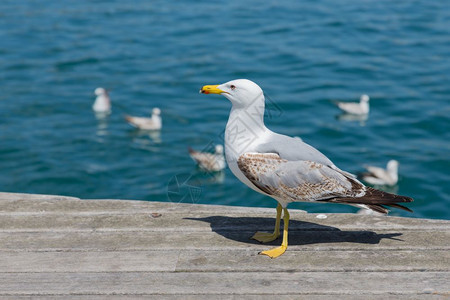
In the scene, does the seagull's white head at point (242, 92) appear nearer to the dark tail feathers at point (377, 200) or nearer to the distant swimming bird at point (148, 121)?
the dark tail feathers at point (377, 200)

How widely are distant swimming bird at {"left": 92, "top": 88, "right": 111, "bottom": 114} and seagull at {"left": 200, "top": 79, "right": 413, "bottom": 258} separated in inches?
379

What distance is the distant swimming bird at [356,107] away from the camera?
45.9 ft

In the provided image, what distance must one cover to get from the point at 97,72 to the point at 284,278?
12776 mm

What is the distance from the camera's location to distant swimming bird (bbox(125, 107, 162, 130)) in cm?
1370

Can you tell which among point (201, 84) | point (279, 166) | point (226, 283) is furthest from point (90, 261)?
point (201, 84)

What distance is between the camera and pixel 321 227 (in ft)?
17.9

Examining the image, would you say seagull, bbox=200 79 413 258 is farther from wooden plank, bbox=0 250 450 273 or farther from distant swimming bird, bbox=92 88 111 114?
distant swimming bird, bbox=92 88 111 114

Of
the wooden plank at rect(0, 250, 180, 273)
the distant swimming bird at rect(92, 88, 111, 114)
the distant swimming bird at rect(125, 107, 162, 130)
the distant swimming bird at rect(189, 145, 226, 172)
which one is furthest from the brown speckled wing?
the distant swimming bird at rect(92, 88, 111, 114)

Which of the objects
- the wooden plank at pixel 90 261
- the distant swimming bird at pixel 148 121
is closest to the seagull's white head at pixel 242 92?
the wooden plank at pixel 90 261

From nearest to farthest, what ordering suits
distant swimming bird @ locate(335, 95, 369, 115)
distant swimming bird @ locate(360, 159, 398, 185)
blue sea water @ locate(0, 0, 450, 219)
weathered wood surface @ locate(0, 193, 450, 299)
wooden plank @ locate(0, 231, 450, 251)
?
weathered wood surface @ locate(0, 193, 450, 299) → wooden plank @ locate(0, 231, 450, 251) → distant swimming bird @ locate(360, 159, 398, 185) → blue sea water @ locate(0, 0, 450, 219) → distant swimming bird @ locate(335, 95, 369, 115)

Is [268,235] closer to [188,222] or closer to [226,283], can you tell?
[188,222]

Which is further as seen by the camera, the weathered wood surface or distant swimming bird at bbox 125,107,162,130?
distant swimming bird at bbox 125,107,162,130

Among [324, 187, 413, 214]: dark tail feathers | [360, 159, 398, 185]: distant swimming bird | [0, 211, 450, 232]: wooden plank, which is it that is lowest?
[360, 159, 398, 185]: distant swimming bird

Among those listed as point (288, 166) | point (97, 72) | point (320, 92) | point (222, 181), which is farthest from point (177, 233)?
A: point (97, 72)
